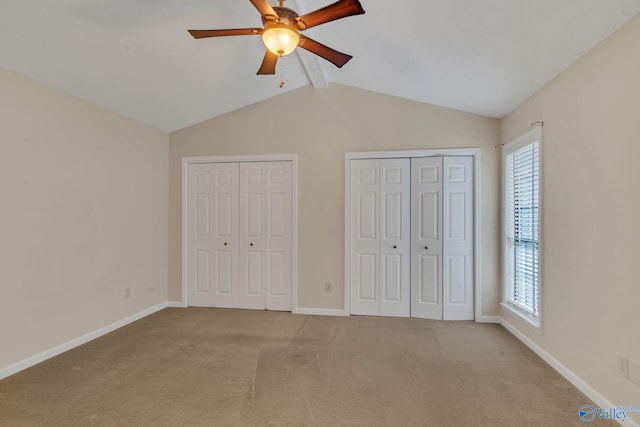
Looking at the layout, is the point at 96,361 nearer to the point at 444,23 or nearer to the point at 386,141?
the point at 386,141

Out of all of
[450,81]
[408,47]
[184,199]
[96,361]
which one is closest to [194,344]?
[96,361]

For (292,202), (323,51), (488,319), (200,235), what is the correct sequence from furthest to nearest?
(200,235) → (292,202) → (488,319) → (323,51)

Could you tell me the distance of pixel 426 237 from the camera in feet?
12.2

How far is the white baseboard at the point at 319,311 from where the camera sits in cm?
387

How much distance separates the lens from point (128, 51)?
2523mm

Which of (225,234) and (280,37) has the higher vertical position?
(280,37)

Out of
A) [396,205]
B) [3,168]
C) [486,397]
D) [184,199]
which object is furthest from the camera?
[184,199]

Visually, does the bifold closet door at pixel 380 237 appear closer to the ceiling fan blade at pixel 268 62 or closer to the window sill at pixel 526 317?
the window sill at pixel 526 317

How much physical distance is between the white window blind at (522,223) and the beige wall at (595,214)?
0.18m

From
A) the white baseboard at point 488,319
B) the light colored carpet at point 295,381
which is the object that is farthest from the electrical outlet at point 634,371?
the white baseboard at point 488,319

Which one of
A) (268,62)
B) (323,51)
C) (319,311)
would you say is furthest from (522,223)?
(268,62)

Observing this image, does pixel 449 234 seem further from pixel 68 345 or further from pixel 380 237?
pixel 68 345

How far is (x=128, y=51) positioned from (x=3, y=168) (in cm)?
136

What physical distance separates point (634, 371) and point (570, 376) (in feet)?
2.12
